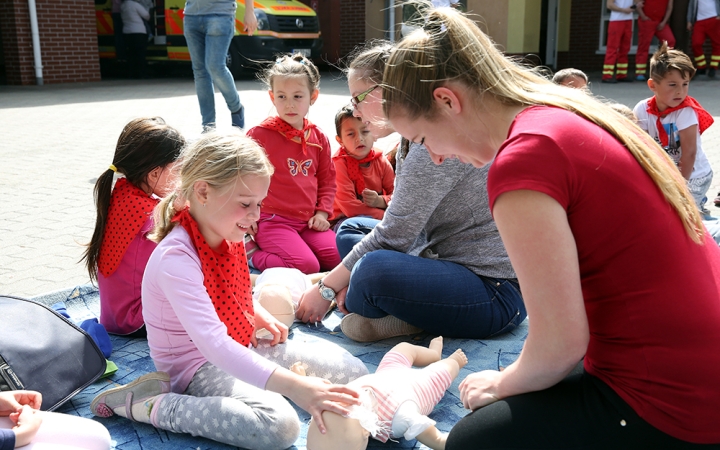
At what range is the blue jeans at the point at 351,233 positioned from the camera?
341 cm

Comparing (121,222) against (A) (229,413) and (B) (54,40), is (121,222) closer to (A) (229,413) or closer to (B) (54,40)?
(A) (229,413)

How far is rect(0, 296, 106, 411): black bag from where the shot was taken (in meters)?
2.16

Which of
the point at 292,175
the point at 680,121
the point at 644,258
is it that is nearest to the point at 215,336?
the point at 644,258

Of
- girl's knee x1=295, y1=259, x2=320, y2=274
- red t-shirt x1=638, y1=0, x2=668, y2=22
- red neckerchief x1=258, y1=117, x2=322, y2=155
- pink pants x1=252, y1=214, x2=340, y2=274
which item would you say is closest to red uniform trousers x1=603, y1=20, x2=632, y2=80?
red t-shirt x1=638, y1=0, x2=668, y2=22

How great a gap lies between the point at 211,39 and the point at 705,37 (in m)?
10.5

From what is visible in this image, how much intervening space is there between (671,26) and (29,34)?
39.6 ft

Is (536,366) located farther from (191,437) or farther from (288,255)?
(288,255)

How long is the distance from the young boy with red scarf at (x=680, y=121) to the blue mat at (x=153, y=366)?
2289 mm

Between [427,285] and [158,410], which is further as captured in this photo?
[427,285]

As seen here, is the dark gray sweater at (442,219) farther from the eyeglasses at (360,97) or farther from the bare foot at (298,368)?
the bare foot at (298,368)

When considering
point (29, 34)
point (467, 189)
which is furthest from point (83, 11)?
point (467, 189)

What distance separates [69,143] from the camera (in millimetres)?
7832

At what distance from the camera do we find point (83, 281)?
365 cm

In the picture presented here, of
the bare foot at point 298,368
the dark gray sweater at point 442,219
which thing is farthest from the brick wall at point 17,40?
the bare foot at point 298,368
